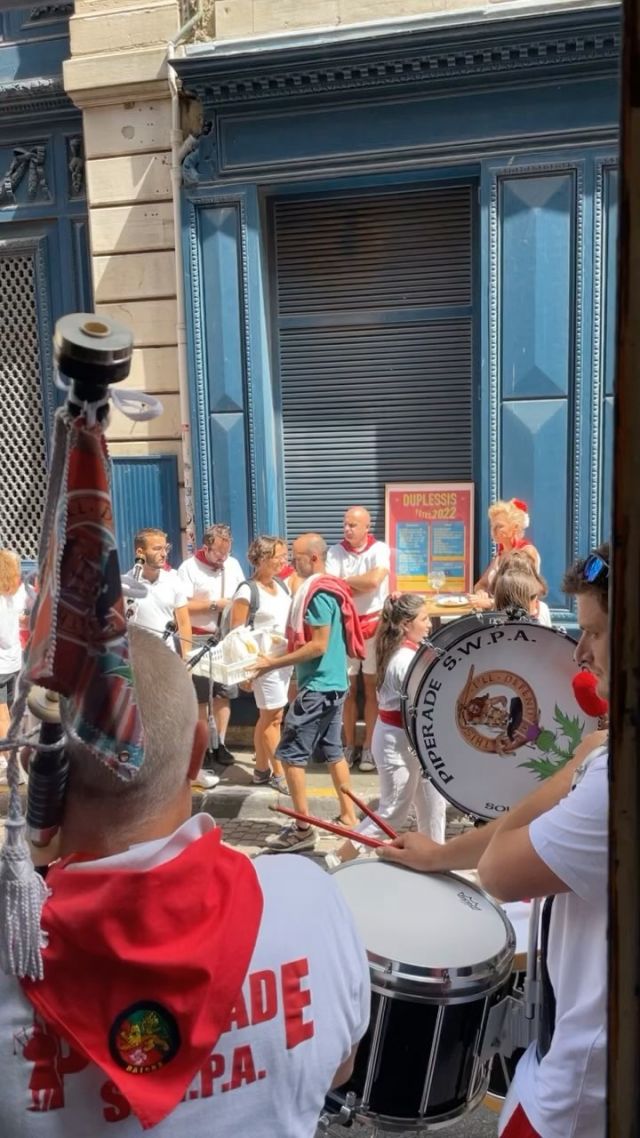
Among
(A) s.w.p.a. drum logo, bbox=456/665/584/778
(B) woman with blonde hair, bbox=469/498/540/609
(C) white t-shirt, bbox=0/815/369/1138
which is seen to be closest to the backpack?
(B) woman with blonde hair, bbox=469/498/540/609

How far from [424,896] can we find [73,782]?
4.42ft

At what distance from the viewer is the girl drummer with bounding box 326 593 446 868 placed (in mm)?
4629

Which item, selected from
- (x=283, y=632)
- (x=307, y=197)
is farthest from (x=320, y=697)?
(x=307, y=197)

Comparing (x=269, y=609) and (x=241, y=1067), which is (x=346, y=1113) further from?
(x=269, y=609)

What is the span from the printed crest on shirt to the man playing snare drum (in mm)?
739

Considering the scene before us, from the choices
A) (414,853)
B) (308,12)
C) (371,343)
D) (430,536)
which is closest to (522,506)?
(430,536)

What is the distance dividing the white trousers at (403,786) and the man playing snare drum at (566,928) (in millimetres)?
2834

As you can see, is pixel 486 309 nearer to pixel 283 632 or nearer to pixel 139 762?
pixel 283 632

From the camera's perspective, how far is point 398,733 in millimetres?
4723

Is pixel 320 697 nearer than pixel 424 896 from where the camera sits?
No

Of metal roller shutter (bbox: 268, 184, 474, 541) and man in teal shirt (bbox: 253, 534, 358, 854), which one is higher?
metal roller shutter (bbox: 268, 184, 474, 541)

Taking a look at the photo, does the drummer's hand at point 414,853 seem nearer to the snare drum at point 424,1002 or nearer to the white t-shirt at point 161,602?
the snare drum at point 424,1002

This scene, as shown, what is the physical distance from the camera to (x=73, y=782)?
4.07 feet

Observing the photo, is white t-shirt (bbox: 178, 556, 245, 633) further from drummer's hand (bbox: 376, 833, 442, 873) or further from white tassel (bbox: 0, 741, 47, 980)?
white tassel (bbox: 0, 741, 47, 980)
